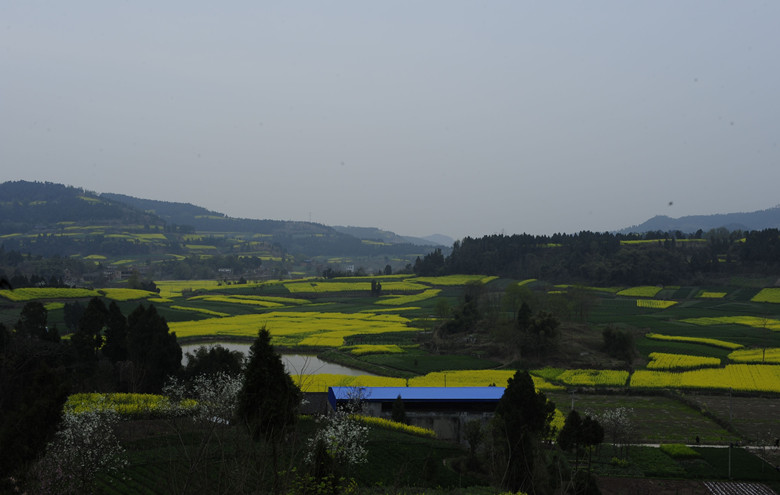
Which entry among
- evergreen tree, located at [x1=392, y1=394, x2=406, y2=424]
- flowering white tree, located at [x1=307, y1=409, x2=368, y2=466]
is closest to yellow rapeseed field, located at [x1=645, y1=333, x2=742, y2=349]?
evergreen tree, located at [x1=392, y1=394, x2=406, y2=424]

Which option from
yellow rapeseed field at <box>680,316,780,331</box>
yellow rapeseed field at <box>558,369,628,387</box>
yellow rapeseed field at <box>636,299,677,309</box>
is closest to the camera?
yellow rapeseed field at <box>558,369,628,387</box>

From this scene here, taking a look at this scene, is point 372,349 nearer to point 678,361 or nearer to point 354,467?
point 678,361

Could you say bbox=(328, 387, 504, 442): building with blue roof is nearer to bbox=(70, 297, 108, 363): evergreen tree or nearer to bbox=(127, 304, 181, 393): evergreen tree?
bbox=(127, 304, 181, 393): evergreen tree

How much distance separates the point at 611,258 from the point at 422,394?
270 ft

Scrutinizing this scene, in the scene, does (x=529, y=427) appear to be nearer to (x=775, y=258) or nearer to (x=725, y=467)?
(x=725, y=467)

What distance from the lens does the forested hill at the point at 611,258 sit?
315ft

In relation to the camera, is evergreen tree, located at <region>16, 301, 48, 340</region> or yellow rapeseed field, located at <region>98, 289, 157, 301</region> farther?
yellow rapeseed field, located at <region>98, 289, 157, 301</region>

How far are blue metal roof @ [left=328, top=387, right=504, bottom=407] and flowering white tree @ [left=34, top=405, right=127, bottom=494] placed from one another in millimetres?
10331

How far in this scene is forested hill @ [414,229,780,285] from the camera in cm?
9612

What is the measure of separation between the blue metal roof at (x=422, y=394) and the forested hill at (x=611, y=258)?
7534 centimetres

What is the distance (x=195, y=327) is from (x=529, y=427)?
47.4 metres

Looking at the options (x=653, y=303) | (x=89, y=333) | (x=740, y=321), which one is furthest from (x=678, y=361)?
(x=89, y=333)

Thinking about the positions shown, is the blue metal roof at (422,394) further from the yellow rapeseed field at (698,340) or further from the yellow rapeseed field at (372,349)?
the yellow rapeseed field at (698,340)

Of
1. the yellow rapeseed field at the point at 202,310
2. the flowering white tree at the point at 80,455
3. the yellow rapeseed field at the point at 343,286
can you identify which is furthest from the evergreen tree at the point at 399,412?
the yellow rapeseed field at the point at 343,286
